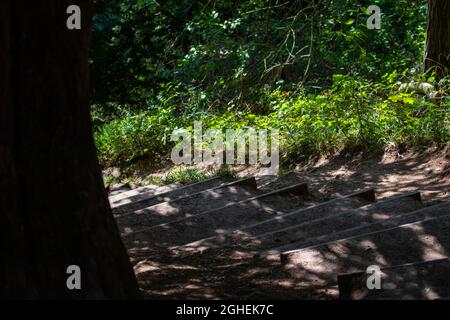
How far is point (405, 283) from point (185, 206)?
4.17 m

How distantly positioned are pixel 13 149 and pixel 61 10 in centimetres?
75

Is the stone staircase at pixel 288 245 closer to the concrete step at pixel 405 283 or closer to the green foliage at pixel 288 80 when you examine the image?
the concrete step at pixel 405 283


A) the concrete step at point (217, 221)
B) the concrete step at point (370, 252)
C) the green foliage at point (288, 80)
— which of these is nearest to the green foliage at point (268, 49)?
the green foliage at point (288, 80)

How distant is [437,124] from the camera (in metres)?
10.0

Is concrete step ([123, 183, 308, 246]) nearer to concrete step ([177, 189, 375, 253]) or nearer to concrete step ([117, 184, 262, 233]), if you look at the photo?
concrete step ([117, 184, 262, 233])

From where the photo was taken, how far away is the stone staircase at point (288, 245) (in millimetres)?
4911

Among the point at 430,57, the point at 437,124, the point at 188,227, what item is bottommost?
the point at 188,227

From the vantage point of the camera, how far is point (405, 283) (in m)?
4.54

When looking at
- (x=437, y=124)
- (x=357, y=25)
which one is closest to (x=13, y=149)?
(x=437, y=124)

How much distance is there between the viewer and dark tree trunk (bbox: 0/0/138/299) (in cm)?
401

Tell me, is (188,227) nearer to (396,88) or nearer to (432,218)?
(432,218)
